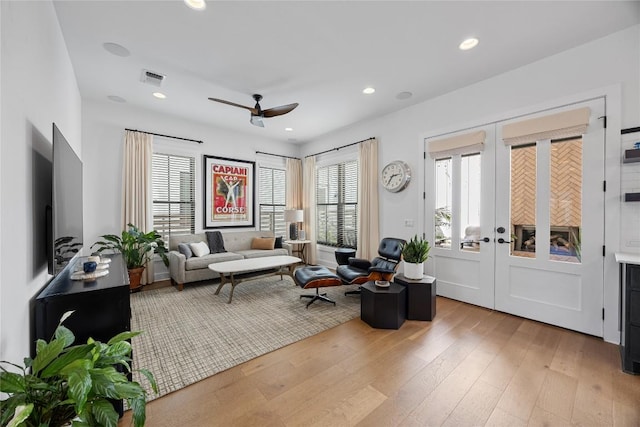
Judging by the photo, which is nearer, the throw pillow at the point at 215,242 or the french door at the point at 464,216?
the french door at the point at 464,216

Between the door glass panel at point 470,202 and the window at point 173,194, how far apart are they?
4.69 meters

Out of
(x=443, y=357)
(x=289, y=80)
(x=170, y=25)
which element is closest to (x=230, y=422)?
(x=443, y=357)

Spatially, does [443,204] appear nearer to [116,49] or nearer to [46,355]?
[46,355]

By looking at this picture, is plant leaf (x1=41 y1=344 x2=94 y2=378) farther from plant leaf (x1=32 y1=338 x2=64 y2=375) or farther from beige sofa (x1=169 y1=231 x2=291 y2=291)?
beige sofa (x1=169 y1=231 x2=291 y2=291)

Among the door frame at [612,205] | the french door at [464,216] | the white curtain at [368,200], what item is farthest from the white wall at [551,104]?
the white curtain at [368,200]

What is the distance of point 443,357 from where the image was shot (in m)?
2.28

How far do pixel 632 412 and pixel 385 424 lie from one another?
1.59 m

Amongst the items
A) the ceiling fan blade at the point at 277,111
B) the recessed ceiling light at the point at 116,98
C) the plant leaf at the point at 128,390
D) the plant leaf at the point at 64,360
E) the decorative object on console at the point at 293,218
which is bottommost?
the plant leaf at the point at 128,390

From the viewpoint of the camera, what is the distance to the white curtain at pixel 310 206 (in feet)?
19.9

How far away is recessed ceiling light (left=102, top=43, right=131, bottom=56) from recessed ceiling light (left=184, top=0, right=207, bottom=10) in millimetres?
1117

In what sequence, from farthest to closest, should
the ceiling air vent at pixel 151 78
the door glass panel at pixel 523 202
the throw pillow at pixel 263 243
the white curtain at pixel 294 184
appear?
the white curtain at pixel 294 184
the throw pillow at pixel 263 243
the ceiling air vent at pixel 151 78
the door glass panel at pixel 523 202

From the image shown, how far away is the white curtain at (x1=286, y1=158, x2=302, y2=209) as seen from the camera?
6375 mm

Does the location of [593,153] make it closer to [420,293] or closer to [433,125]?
[433,125]

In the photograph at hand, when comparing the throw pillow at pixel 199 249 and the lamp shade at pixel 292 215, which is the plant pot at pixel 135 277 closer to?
the throw pillow at pixel 199 249
